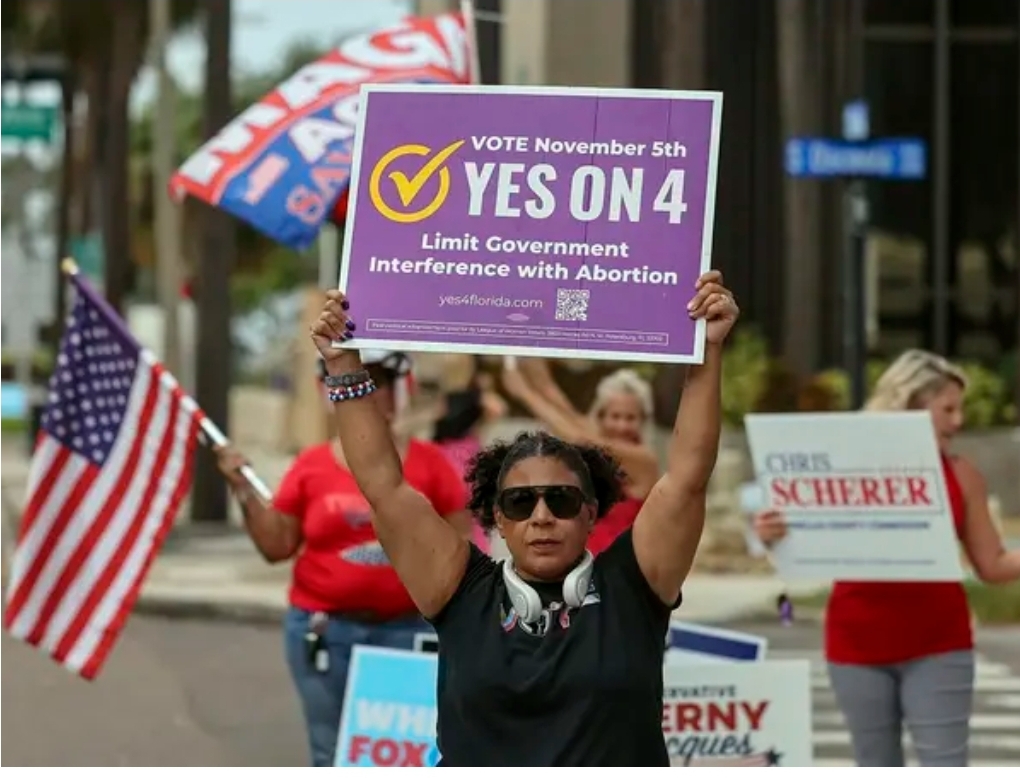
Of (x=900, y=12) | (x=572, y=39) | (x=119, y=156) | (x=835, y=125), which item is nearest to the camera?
(x=835, y=125)

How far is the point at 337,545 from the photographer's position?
7.71 meters

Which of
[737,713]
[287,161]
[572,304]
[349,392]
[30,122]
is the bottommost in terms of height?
[737,713]

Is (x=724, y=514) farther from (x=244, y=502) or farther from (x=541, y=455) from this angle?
(x=541, y=455)

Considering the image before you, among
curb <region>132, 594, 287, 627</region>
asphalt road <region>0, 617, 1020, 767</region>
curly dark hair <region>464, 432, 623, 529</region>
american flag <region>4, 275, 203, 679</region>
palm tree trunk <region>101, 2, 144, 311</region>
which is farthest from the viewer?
palm tree trunk <region>101, 2, 144, 311</region>

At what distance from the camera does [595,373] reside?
22.6 m

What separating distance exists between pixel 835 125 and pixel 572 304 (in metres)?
22.1

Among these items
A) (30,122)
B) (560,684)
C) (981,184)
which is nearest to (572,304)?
(560,684)

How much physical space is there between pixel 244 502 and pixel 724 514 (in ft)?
37.5

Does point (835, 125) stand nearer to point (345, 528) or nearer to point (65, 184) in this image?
point (345, 528)

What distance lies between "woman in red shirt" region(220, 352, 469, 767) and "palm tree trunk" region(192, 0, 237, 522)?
14.6 metres

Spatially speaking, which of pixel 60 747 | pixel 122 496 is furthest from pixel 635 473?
pixel 60 747

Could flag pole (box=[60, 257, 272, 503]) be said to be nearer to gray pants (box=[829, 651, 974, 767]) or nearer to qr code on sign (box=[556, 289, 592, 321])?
gray pants (box=[829, 651, 974, 767])

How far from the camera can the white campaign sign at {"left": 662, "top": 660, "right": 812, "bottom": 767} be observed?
799cm

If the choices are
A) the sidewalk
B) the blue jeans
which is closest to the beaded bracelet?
the blue jeans
